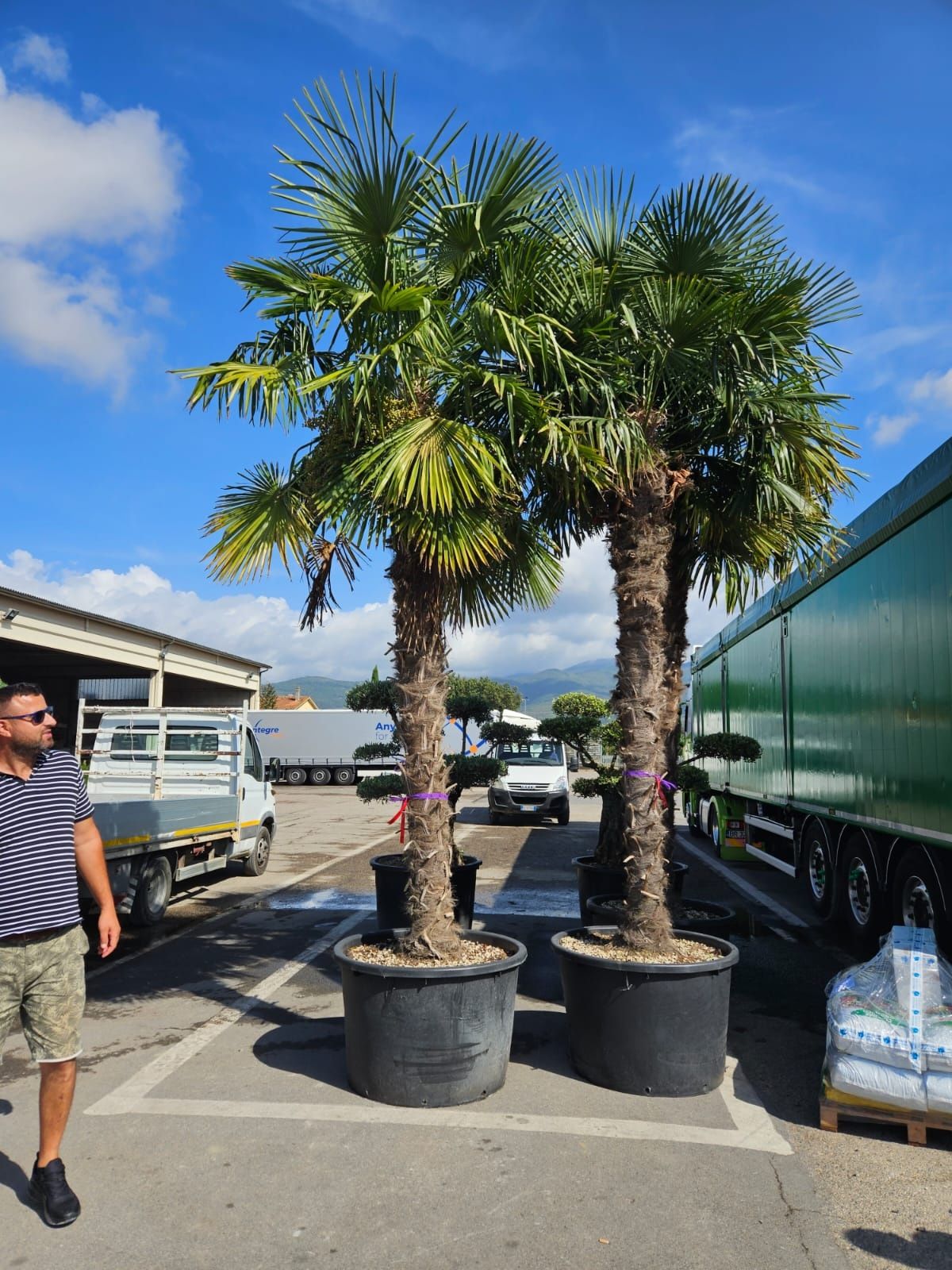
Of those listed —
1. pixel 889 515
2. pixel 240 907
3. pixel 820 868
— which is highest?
pixel 889 515

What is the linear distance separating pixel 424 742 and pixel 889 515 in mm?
4052

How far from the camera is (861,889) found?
8062mm

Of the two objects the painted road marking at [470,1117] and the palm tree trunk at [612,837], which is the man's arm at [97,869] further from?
the palm tree trunk at [612,837]

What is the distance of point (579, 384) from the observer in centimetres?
572

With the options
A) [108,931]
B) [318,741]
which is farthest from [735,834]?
[318,741]

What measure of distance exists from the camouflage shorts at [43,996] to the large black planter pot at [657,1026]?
2.60 m

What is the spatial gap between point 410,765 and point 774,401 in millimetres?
3351

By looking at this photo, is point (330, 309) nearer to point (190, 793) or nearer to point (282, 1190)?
point (282, 1190)

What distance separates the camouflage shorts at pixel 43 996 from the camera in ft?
11.7

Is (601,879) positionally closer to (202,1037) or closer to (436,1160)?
(202,1037)

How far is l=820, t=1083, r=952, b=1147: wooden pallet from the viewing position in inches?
167

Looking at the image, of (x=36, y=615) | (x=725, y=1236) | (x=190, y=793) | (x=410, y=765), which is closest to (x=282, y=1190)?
(x=725, y=1236)

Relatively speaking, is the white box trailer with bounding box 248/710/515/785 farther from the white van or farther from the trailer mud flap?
the trailer mud flap

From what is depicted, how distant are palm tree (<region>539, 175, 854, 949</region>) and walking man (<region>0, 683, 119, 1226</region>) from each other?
3085 mm
